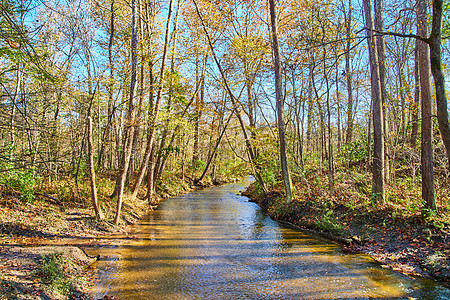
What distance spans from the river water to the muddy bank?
380mm

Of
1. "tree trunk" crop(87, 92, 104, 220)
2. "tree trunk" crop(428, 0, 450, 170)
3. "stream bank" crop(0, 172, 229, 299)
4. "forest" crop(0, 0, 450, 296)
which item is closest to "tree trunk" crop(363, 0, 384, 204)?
"forest" crop(0, 0, 450, 296)

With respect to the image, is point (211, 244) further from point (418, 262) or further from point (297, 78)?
point (297, 78)

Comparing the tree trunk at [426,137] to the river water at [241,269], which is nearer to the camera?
the river water at [241,269]

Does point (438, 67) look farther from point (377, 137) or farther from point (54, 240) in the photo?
point (54, 240)

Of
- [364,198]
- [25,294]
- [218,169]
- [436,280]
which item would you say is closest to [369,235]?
[364,198]

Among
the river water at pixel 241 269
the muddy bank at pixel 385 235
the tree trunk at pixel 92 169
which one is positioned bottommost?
the river water at pixel 241 269

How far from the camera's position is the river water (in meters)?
5.10

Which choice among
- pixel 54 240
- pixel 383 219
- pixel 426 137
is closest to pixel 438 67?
pixel 426 137

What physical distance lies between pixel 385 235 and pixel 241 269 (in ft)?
14.0

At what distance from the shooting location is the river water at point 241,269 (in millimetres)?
5102

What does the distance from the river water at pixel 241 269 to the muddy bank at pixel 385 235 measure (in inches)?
15.0

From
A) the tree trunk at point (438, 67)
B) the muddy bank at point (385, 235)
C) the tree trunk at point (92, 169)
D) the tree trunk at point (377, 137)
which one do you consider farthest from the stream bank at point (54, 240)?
the tree trunk at point (377, 137)

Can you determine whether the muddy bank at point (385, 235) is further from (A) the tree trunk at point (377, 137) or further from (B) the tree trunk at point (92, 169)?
(B) the tree trunk at point (92, 169)

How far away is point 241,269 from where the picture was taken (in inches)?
246
